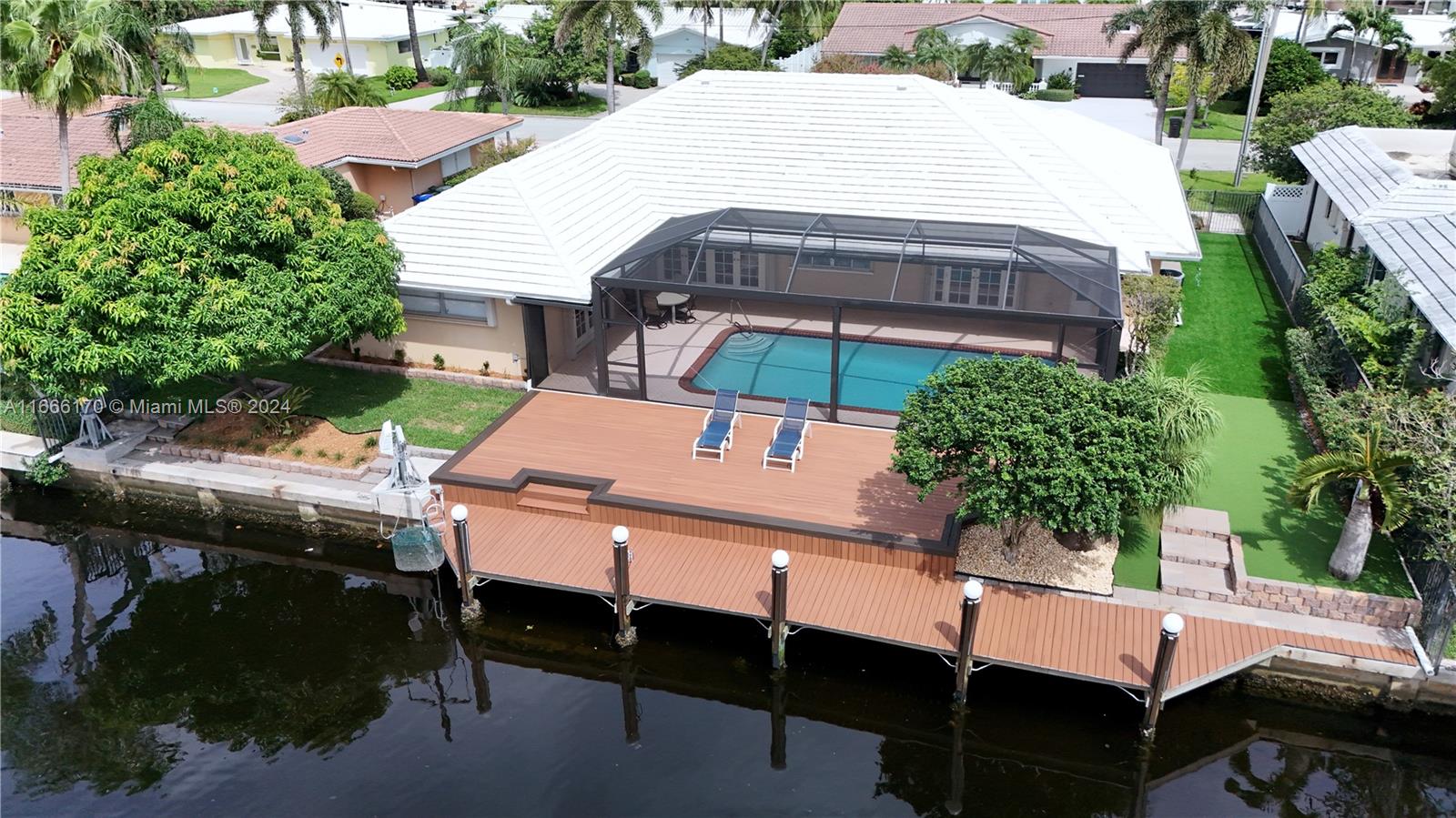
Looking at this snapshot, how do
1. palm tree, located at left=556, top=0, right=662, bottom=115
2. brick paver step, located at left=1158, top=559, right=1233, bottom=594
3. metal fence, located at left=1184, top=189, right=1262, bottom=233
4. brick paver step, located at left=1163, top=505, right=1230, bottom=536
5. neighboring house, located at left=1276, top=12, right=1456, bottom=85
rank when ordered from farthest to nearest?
neighboring house, located at left=1276, top=12, right=1456, bottom=85
palm tree, located at left=556, top=0, right=662, bottom=115
metal fence, located at left=1184, top=189, right=1262, bottom=233
brick paver step, located at left=1163, top=505, right=1230, bottom=536
brick paver step, located at left=1158, top=559, right=1233, bottom=594

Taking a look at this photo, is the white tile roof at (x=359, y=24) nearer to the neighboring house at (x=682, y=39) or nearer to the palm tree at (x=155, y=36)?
the neighboring house at (x=682, y=39)

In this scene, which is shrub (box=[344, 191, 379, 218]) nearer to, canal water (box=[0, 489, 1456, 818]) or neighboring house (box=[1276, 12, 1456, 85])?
canal water (box=[0, 489, 1456, 818])

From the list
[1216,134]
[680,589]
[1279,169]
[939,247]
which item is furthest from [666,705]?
[1216,134]

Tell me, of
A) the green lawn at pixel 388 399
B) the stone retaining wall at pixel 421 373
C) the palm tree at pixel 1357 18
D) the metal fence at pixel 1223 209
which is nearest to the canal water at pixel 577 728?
the green lawn at pixel 388 399

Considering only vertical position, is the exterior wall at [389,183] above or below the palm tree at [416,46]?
below

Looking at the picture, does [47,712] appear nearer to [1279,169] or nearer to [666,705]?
[666,705]

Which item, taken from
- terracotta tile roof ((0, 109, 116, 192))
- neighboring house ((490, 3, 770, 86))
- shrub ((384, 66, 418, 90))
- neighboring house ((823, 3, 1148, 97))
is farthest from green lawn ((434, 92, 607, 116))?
terracotta tile roof ((0, 109, 116, 192))

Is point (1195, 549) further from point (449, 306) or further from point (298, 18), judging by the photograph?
point (298, 18)
